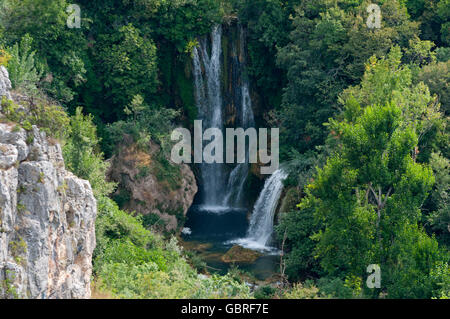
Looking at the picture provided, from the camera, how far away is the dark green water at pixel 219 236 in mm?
26078

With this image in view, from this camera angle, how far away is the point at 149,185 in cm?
3027

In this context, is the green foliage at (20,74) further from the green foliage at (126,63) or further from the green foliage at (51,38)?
the green foliage at (126,63)

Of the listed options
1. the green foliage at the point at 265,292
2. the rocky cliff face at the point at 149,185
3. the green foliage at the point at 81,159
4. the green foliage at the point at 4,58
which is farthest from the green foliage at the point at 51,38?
the green foliage at the point at 265,292

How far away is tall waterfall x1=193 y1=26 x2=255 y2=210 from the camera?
34.2m

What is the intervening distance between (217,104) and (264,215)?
28.3ft

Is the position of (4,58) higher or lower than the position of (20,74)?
higher

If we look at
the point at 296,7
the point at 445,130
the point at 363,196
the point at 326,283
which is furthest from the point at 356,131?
the point at 296,7

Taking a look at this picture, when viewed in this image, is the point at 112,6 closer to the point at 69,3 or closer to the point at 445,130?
the point at 69,3

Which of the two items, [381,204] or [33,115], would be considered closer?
[33,115]

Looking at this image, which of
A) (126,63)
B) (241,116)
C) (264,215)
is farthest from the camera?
(241,116)

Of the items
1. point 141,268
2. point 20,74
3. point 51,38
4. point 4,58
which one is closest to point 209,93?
point 51,38

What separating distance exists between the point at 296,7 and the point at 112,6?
10310 mm

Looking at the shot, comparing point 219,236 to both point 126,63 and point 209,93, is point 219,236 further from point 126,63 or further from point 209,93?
point 126,63

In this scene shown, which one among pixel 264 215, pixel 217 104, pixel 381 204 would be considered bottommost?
pixel 264 215
